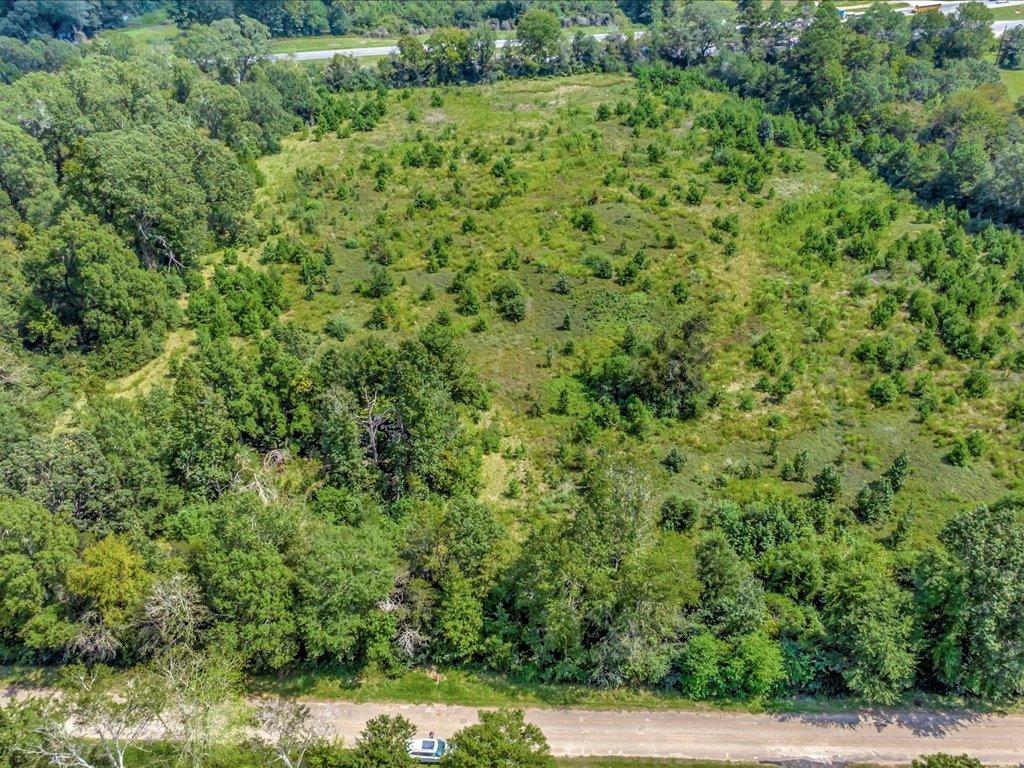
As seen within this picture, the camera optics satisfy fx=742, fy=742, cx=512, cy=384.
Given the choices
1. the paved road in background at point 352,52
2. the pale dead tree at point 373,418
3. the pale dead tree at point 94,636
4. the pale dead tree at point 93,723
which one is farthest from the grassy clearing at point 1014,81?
the pale dead tree at point 93,723

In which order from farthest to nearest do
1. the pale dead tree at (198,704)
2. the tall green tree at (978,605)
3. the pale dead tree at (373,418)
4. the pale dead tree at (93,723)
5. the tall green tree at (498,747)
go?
1. the pale dead tree at (373,418)
2. the tall green tree at (978,605)
3. the pale dead tree at (198,704)
4. the pale dead tree at (93,723)
5. the tall green tree at (498,747)

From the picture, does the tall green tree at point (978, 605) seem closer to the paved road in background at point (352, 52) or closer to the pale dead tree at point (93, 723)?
the pale dead tree at point (93, 723)

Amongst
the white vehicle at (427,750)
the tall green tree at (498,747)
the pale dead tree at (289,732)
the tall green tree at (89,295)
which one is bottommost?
the white vehicle at (427,750)

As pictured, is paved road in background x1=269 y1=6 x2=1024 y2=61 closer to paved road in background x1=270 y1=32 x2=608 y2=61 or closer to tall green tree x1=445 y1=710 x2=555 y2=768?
paved road in background x1=270 y1=32 x2=608 y2=61

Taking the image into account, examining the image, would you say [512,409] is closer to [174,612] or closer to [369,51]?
[174,612]

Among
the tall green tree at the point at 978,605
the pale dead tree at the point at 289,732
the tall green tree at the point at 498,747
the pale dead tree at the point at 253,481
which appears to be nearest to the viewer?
the tall green tree at the point at 498,747

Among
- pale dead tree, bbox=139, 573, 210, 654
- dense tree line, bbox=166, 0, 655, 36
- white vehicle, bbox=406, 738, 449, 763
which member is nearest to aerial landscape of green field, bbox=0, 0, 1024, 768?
white vehicle, bbox=406, 738, 449, 763

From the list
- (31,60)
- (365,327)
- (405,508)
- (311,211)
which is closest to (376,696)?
(405,508)

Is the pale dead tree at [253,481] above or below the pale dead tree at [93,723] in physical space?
above
